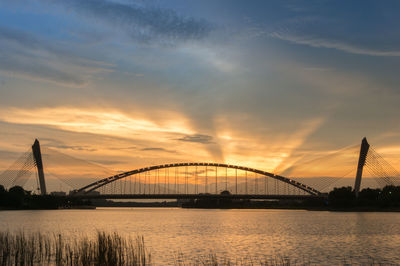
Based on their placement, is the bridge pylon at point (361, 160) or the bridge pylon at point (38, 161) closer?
the bridge pylon at point (361, 160)

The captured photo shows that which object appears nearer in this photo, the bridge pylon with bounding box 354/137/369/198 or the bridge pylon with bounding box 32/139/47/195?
the bridge pylon with bounding box 354/137/369/198

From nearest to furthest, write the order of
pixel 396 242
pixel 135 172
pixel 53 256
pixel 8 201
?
pixel 53 256, pixel 396 242, pixel 8 201, pixel 135 172

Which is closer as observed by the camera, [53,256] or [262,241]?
[53,256]

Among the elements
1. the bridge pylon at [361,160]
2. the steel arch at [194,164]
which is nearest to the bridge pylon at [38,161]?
the steel arch at [194,164]

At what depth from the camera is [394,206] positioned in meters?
110

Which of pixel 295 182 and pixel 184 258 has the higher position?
pixel 295 182

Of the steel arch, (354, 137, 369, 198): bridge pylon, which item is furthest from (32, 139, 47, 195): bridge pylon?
(354, 137, 369, 198): bridge pylon

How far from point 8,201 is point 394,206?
93.3m

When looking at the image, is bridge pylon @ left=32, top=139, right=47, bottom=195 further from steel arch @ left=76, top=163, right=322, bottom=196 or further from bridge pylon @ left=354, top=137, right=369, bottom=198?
bridge pylon @ left=354, top=137, right=369, bottom=198

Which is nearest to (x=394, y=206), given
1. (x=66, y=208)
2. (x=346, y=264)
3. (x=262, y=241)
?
(x=262, y=241)

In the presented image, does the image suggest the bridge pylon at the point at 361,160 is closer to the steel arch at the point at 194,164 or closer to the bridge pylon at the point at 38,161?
the steel arch at the point at 194,164

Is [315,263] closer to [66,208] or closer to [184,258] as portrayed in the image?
[184,258]

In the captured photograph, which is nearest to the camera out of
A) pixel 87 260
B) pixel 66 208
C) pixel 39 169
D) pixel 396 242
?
pixel 87 260

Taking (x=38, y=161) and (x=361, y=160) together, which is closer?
(x=361, y=160)
